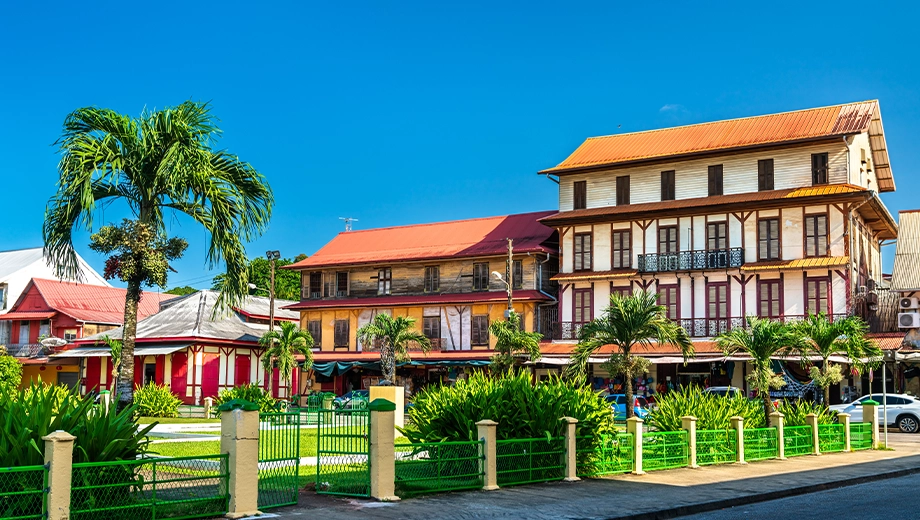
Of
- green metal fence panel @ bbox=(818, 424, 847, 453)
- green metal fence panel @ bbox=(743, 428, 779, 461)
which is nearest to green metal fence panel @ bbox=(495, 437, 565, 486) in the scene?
green metal fence panel @ bbox=(743, 428, 779, 461)

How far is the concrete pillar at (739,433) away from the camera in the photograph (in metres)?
21.3

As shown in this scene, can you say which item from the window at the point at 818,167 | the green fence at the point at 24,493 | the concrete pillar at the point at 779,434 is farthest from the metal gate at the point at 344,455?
the window at the point at 818,167

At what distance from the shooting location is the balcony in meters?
43.6

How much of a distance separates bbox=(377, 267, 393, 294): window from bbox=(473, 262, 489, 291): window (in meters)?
5.29

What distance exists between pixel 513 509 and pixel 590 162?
119 feet

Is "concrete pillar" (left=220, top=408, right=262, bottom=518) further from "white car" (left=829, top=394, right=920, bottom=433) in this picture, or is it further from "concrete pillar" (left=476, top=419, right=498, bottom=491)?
"white car" (left=829, top=394, right=920, bottom=433)

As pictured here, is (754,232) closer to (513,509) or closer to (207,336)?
(207,336)

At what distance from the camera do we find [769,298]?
1682 inches

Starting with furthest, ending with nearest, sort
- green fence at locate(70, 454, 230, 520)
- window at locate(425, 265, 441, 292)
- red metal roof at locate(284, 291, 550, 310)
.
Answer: window at locate(425, 265, 441, 292), red metal roof at locate(284, 291, 550, 310), green fence at locate(70, 454, 230, 520)

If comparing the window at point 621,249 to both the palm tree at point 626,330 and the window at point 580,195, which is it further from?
the palm tree at point 626,330

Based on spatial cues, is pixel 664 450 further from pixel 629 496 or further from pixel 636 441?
pixel 629 496

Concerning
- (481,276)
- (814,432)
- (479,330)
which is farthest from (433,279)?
(814,432)

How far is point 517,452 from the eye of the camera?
1638 centimetres

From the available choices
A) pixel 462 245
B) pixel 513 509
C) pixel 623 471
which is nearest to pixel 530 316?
pixel 462 245
